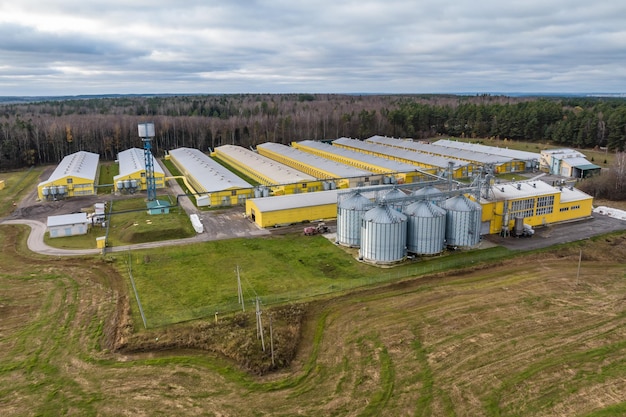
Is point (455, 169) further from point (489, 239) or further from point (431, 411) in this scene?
point (431, 411)

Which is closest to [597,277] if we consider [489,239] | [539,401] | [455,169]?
[489,239]

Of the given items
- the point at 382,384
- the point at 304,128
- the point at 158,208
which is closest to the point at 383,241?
the point at 382,384

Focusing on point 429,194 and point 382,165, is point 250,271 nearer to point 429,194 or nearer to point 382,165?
point 429,194

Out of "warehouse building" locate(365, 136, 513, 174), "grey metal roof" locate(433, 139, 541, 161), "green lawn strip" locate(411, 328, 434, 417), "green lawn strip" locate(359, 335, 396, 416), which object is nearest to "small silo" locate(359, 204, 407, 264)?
"green lawn strip" locate(411, 328, 434, 417)

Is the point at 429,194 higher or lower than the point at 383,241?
higher

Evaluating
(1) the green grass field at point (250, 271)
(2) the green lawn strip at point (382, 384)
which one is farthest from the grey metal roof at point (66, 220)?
(2) the green lawn strip at point (382, 384)

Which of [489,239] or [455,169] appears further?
[455,169]
